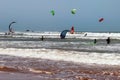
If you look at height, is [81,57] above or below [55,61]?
below

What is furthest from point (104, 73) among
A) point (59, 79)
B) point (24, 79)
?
point (24, 79)

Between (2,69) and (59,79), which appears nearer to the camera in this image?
(59,79)

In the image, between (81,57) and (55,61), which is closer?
(55,61)

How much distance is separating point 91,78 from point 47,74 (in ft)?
5.29

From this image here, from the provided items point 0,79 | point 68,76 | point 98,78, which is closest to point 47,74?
point 68,76

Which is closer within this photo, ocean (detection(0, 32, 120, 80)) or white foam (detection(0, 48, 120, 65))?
ocean (detection(0, 32, 120, 80))

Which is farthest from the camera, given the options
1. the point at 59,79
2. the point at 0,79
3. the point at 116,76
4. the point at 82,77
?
the point at 116,76

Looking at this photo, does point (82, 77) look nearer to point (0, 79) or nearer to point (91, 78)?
point (91, 78)

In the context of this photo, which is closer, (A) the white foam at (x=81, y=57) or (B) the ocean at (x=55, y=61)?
(B) the ocean at (x=55, y=61)

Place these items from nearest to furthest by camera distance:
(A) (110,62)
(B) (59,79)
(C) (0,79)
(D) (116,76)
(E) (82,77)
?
(C) (0,79), (B) (59,79), (E) (82,77), (D) (116,76), (A) (110,62)

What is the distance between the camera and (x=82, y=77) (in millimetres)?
13219

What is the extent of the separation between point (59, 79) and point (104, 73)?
2983mm

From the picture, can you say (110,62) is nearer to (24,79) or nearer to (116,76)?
(116,76)

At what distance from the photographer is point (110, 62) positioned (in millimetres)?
20500
